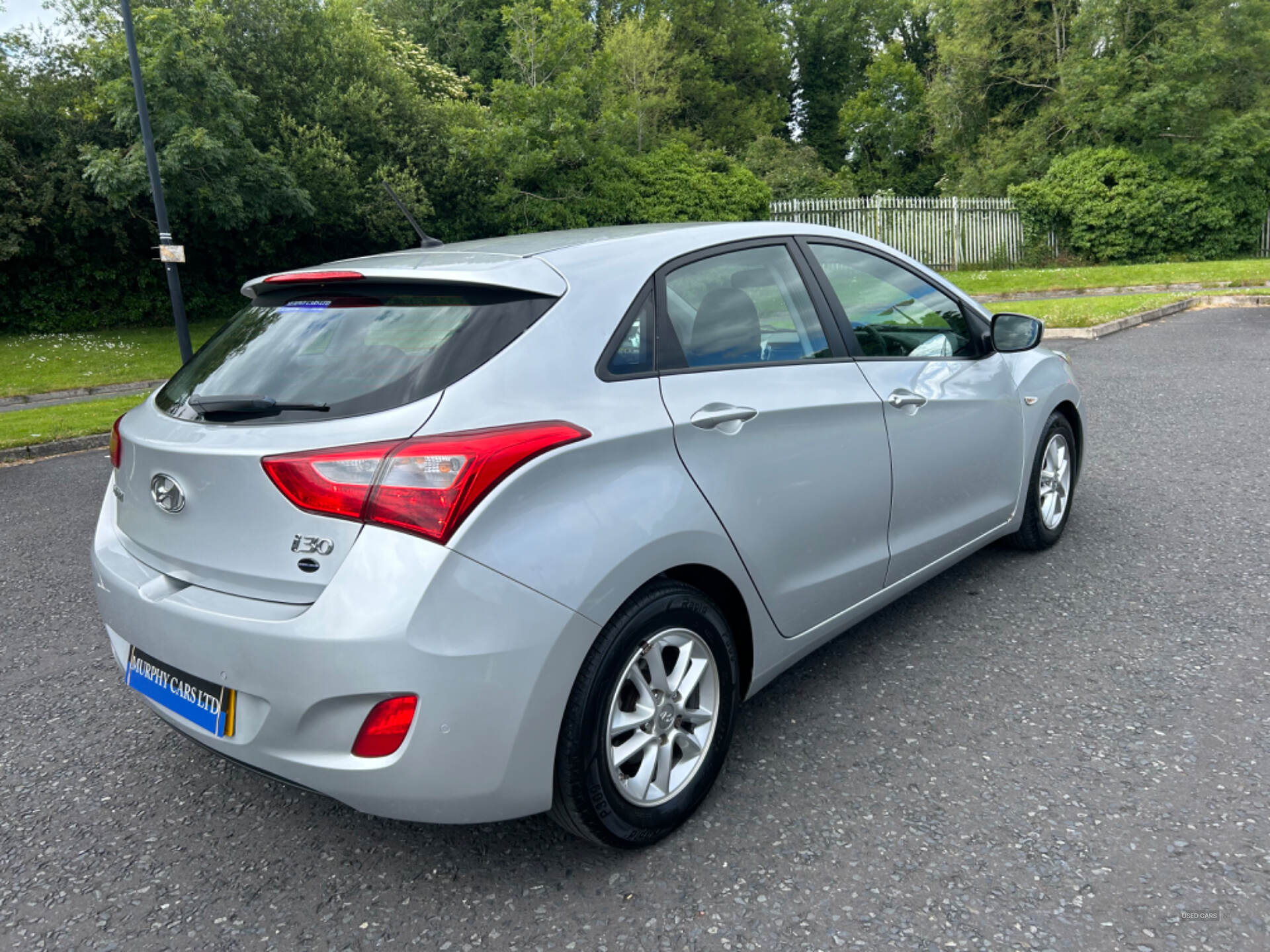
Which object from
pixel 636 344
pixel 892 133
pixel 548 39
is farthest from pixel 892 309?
pixel 892 133

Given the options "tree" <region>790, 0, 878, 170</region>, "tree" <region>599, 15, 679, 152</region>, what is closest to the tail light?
"tree" <region>599, 15, 679, 152</region>

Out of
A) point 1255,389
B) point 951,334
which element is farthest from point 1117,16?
point 951,334

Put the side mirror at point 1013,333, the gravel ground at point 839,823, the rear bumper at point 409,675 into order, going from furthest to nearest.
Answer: the side mirror at point 1013,333, the gravel ground at point 839,823, the rear bumper at point 409,675

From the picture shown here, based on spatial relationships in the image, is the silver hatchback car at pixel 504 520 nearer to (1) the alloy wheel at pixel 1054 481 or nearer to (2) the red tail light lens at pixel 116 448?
(2) the red tail light lens at pixel 116 448

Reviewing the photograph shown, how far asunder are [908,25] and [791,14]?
701 cm

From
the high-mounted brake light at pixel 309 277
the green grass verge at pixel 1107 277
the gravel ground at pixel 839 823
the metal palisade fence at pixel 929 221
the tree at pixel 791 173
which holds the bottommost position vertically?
the gravel ground at pixel 839 823

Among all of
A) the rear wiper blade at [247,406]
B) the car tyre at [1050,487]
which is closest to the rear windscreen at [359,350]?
the rear wiper blade at [247,406]

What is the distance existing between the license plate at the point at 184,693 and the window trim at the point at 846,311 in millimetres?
2217

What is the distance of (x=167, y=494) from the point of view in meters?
2.39

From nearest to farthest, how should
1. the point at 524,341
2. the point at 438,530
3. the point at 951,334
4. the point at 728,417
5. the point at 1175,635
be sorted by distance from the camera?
1. the point at 438,530
2. the point at 524,341
3. the point at 728,417
4. the point at 1175,635
5. the point at 951,334

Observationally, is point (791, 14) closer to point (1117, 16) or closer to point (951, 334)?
point (1117, 16)

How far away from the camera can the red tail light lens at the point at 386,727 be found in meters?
2.03

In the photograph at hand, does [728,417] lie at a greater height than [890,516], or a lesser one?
greater

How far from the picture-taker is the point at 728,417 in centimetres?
259
